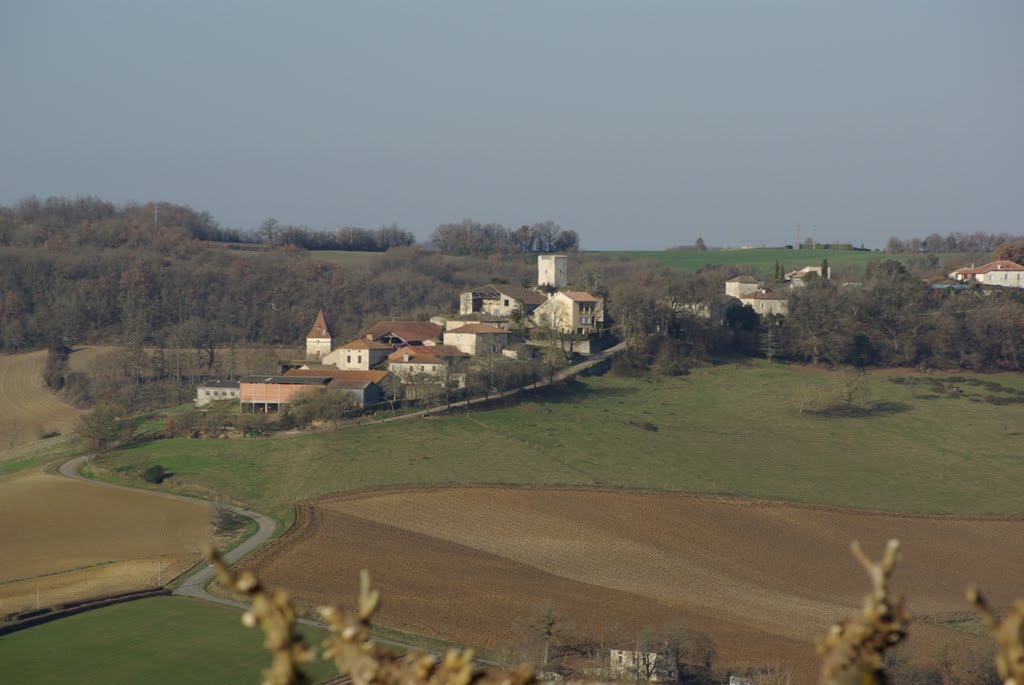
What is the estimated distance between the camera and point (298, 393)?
2496 inches

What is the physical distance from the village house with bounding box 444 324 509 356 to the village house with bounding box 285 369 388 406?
792cm

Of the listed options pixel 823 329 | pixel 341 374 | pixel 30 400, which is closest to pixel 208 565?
pixel 341 374

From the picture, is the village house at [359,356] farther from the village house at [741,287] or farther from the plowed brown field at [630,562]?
the village house at [741,287]

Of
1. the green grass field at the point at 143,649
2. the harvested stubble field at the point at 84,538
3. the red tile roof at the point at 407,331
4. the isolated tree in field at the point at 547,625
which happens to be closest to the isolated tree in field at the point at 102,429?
the harvested stubble field at the point at 84,538

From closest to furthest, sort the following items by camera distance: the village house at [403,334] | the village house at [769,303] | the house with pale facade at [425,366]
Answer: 1. the house with pale facade at [425,366]
2. the village house at [403,334]
3. the village house at [769,303]

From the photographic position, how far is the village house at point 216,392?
69000 mm

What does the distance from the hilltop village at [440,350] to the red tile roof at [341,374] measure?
6cm

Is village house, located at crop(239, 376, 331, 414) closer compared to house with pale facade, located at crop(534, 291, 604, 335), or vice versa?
village house, located at crop(239, 376, 331, 414)

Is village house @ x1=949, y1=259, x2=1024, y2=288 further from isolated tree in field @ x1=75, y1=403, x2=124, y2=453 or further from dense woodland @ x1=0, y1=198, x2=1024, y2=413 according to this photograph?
isolated tree in field @ x1=75, y1=403, x2=124, y2=453

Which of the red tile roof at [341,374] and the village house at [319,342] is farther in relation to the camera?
the village house at [319,342]

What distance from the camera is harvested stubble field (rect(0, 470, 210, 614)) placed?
3862cm

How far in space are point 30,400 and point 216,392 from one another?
24885mm

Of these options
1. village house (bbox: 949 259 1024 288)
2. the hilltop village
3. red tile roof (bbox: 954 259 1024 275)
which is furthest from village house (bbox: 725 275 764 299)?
red tile roof (bbox: 954 259 1024 275)

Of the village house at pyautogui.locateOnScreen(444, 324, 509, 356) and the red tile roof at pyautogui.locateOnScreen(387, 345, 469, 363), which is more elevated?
the village house at pyautogui.locateOnScreen(444, 324, 509, 356)
